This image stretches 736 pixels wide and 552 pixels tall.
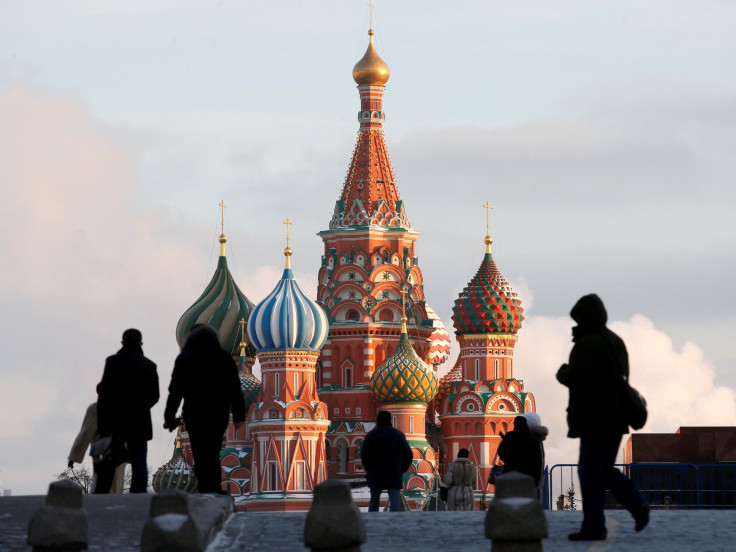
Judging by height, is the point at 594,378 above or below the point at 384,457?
above

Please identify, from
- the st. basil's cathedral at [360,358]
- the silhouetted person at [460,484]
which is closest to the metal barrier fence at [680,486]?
the silhouetted person at [460,484]

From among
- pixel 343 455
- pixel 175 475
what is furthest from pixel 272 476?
pixel 175 475

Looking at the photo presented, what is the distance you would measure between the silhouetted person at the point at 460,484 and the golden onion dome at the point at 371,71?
55061mm

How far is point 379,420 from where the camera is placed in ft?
65.5

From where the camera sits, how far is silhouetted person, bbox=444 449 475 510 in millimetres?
23281

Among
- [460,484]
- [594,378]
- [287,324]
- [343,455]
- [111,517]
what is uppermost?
[287,324]

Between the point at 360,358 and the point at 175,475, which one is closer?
the point at 175,475

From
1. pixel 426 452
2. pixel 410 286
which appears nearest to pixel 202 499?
pixel 426 452

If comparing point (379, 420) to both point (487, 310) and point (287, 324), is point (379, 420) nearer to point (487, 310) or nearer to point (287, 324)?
point (287, 324)

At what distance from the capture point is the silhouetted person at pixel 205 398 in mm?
16031

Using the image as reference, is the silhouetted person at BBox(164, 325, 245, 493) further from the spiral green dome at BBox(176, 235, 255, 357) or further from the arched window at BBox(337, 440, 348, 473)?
the spiral green dome at BBox(176, 235, 255, 357)

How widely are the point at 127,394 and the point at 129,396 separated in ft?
0.08

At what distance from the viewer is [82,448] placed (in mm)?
17906

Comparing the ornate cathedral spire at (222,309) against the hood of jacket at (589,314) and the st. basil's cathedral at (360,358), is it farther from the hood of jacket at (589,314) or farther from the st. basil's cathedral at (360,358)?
the hood of jacket at (589,314)
